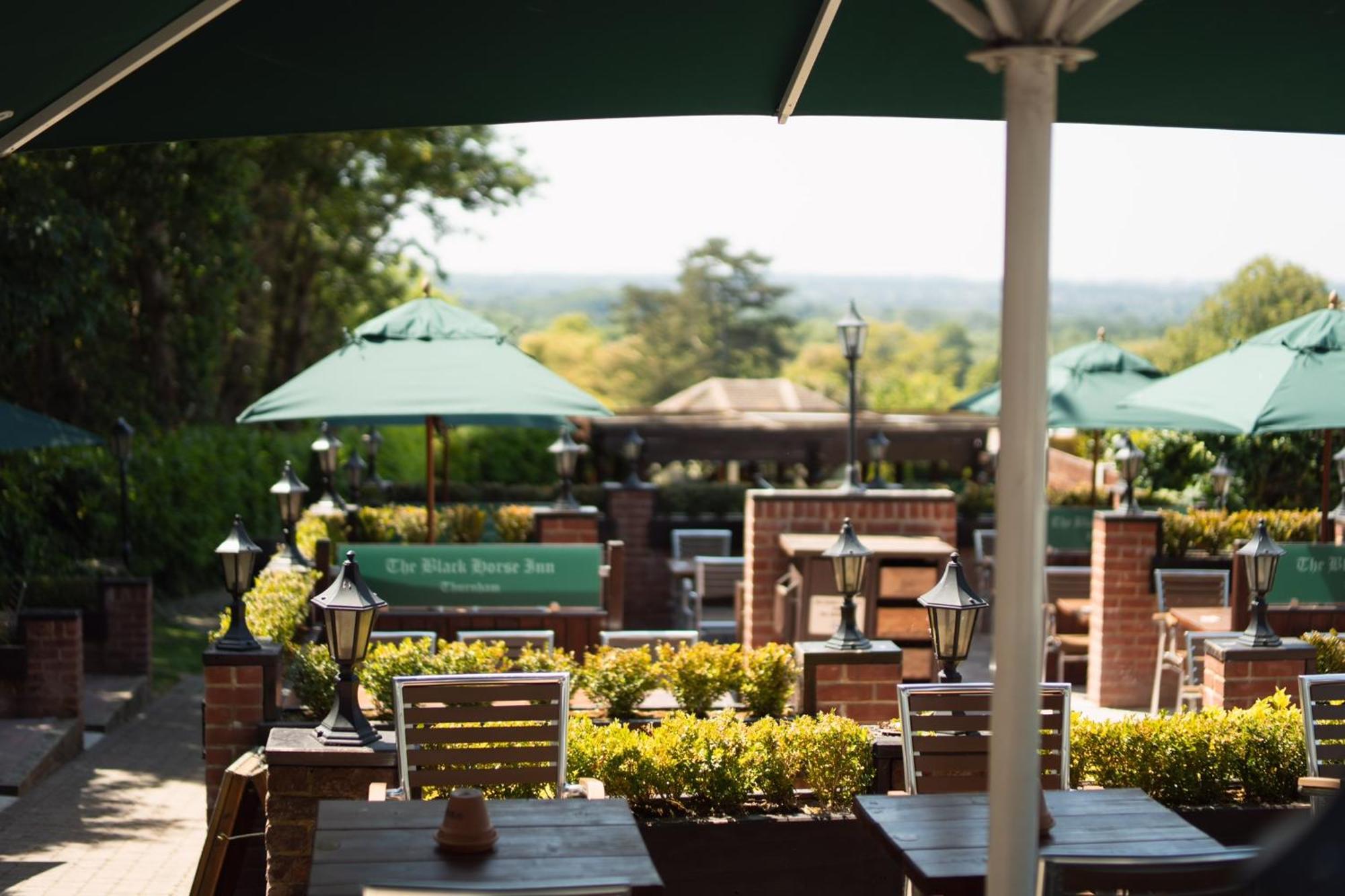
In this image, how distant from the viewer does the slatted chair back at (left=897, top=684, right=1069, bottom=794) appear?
14.9 feet

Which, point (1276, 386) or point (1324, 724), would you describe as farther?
point (1276, 386)

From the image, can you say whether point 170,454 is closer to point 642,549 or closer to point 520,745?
point 642,549

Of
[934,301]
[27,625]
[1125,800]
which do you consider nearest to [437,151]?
[27,625]

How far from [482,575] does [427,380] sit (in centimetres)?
132

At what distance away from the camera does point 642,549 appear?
46.8 feet

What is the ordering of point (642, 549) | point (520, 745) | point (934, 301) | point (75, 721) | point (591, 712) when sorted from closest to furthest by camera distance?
point (520, 745), point (591, 712), point (75, 721), point (642, 549), point (934, 301)

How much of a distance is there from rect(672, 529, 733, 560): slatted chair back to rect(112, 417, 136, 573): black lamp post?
4901mm

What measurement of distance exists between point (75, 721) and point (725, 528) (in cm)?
707

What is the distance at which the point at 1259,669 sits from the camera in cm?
666

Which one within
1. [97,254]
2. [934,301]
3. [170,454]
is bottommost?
[170,454]

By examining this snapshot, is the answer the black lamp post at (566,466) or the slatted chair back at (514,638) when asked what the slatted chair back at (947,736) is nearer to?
the slatted chair back at (514,638)

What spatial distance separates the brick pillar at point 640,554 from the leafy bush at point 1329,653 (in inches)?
309

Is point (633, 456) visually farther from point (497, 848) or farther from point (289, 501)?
point (497, 848)

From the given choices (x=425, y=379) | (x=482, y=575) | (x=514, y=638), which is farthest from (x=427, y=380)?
(x=514, y=638)
